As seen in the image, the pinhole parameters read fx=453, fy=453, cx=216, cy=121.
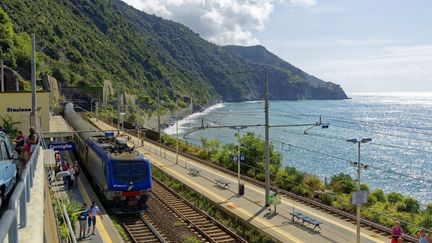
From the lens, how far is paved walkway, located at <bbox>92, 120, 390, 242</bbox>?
20234 millimetres

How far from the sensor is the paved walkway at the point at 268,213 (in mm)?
20234

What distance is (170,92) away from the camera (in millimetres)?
173125

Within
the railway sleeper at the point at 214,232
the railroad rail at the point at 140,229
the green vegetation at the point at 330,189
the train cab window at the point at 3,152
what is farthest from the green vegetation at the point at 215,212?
the train cab window at the point at 3,152

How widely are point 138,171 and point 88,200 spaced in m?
4.21

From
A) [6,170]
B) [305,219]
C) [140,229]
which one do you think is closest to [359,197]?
[305,219]

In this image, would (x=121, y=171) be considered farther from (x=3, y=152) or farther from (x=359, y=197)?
(x=3, y=152)

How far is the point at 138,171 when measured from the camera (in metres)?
23.7

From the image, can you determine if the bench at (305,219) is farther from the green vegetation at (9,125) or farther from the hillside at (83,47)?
the hillside at (83,47)

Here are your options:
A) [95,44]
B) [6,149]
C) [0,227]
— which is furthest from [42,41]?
[0,227]

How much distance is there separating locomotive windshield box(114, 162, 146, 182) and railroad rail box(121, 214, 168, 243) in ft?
6.87

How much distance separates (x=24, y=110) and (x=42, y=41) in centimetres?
6688

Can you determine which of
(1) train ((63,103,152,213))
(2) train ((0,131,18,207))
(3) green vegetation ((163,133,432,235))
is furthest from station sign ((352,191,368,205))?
(2) train ((0,131,18,207))

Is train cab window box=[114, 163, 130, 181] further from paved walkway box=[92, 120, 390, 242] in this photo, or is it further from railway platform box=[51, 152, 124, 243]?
paved walkway box=[92, 120, 390, 242]

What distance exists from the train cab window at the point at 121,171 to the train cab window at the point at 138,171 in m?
0.28
